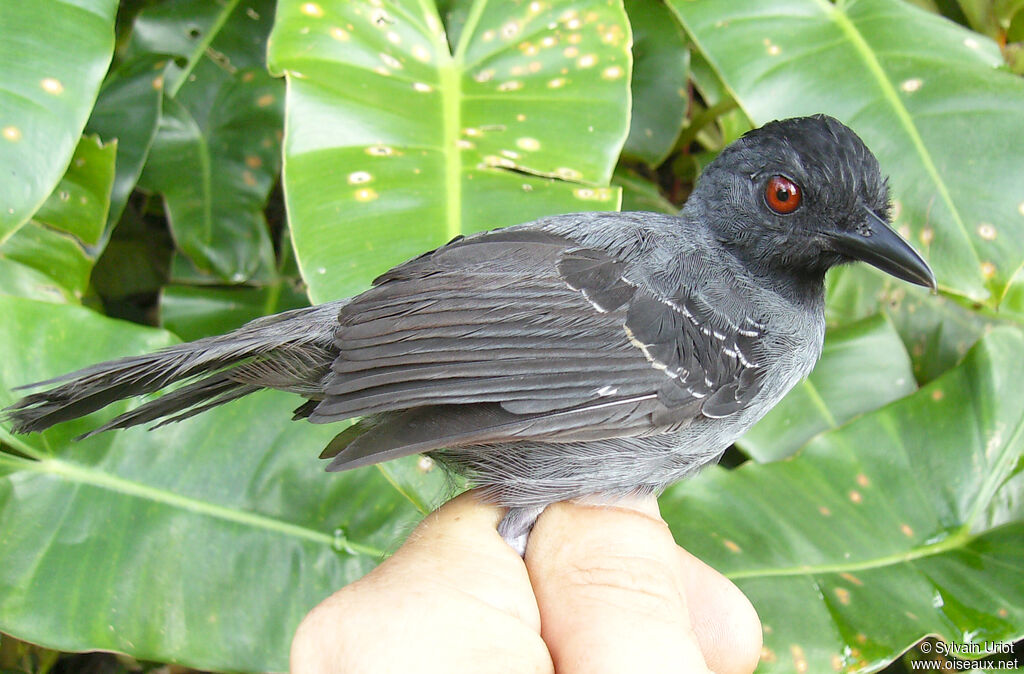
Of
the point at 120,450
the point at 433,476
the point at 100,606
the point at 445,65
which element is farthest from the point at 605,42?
the point at 100,606

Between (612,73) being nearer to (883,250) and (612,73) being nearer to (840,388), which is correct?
(883,250)

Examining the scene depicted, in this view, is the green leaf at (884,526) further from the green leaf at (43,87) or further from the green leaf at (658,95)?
the green leaf at (43,87)

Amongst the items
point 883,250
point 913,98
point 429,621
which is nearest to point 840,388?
point 913,98

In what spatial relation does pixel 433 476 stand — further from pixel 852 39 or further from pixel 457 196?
pixel 852 39

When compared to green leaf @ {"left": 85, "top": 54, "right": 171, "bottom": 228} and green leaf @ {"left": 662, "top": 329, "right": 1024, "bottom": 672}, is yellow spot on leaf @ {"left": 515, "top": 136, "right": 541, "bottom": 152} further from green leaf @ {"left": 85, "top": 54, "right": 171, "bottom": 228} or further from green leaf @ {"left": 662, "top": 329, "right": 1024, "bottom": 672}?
green leaf @ {"left": 85, "top": 54, "right": 171, "bottom": 228}

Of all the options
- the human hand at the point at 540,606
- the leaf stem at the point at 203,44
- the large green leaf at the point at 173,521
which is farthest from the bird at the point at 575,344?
the leaf stem at the point at 203,44
